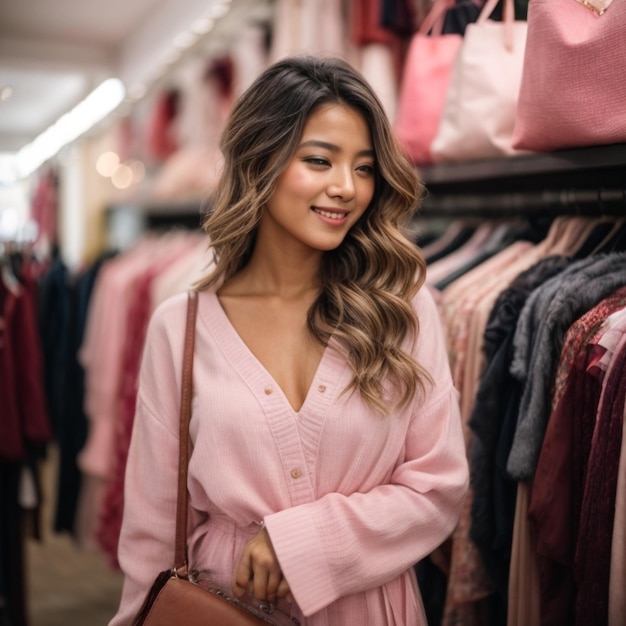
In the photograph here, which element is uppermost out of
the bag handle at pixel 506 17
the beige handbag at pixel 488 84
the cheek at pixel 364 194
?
the bag handle at pixel 506 17

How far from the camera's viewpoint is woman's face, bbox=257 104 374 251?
148 cm

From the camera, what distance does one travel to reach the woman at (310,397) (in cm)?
142

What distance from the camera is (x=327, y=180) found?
1.48 m

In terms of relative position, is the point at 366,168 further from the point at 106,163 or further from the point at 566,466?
the point at 106,163

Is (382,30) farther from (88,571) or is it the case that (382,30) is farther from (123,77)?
Answer: (88,571)

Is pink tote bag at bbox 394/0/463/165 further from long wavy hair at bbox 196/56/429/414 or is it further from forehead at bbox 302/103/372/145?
forehead at bbox 302/103/372/145

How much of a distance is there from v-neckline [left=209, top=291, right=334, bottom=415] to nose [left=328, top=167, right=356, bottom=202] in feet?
0.97

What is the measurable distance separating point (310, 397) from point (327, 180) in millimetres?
424

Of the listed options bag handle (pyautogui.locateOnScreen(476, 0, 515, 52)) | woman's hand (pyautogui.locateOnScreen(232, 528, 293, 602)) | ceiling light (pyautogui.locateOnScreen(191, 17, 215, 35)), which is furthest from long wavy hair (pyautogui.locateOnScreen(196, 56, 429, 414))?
ceiling light (pyautogui.locateOnScreen(191, 17, 215, 35))

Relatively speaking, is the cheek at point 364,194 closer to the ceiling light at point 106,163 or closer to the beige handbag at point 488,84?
the beige handbag at point 488,84

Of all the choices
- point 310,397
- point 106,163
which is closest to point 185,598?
point 310,397

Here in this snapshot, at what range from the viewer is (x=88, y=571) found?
13.8 feet

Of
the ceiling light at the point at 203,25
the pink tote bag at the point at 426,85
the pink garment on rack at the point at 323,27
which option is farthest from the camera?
the ceiling light at the point at 203,25

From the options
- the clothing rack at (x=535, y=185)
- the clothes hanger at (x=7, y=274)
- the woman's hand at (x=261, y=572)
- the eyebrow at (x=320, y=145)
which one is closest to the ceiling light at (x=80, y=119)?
the clothes hanger at (x=7, y=274)
